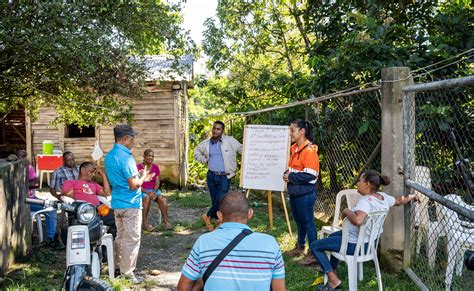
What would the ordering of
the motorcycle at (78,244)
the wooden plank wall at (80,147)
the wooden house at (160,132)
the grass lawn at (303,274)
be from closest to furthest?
the motorcycle at (78,244) < the grass lawn at (303,274) < the wooden house at (160,132) < the wooden plank wall at (80,147)

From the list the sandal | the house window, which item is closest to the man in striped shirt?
the sandal

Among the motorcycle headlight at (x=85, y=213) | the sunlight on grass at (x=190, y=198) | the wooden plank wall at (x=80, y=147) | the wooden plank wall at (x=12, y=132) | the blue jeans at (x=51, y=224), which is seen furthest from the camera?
the wooden plank wall at (x=12, y=132)

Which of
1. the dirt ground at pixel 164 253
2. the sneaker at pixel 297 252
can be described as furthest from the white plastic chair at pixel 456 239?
the dirt ground at pixel 164 253

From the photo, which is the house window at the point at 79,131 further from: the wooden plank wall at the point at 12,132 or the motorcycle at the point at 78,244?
the motorcycle at the point at 78,244

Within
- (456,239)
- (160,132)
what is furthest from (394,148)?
(160,132)

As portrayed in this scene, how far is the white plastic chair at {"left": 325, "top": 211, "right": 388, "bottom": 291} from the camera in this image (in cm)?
434

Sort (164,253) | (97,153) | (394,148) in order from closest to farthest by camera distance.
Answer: (394,148), (164,253), (97,153)

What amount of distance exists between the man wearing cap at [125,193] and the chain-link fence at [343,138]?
8.37 ft

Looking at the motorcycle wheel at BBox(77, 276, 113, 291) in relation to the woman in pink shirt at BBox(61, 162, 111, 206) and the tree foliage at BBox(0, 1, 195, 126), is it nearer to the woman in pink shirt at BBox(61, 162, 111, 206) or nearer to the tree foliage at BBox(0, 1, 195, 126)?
the woman in pink shirt at BBox(61, 162, 111, 206)

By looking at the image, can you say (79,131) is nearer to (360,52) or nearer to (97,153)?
(97,153)

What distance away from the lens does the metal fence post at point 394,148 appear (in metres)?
4.95

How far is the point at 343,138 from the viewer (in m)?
6.87

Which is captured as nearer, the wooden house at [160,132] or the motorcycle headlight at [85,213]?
the motorcycle headlight at [85,213]

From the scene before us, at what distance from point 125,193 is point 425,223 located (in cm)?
334
